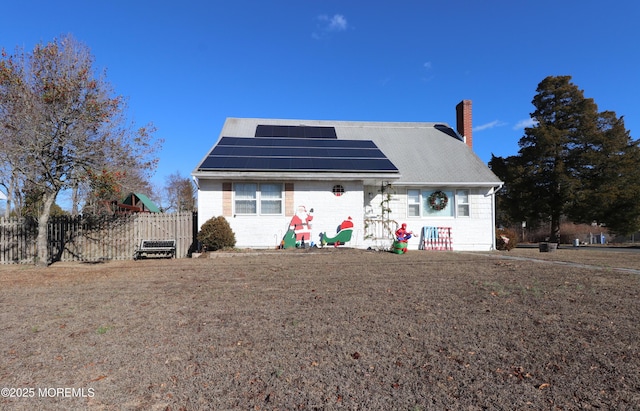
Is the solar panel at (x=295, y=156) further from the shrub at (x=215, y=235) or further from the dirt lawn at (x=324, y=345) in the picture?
the dirt lawn at (x=324, y=345)

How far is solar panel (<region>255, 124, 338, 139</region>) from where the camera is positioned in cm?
1939

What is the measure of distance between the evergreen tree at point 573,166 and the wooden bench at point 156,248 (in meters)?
23.8

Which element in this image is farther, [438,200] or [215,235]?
[438,200]

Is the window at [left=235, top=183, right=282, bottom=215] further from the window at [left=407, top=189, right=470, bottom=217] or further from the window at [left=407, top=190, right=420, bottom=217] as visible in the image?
the window at [left=407, top=189, right=470, bottom=217]

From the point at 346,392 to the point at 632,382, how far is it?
2.52 meters

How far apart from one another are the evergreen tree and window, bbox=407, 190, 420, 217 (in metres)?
13.9

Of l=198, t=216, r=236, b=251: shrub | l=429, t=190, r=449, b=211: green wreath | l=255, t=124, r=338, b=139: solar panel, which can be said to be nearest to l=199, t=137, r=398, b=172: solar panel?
l=255, t=124, r=338, b=139: solar panel

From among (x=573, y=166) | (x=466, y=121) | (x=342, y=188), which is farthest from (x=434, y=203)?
(x=573, y=166)

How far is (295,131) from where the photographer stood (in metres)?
20.0

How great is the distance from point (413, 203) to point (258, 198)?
704 cm

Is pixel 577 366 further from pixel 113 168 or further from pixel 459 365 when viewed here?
pixel 113 168

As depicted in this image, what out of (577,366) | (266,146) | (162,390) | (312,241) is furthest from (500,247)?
(162,390)

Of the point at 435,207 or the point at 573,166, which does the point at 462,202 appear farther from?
the point at 573,166

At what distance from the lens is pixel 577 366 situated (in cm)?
362
